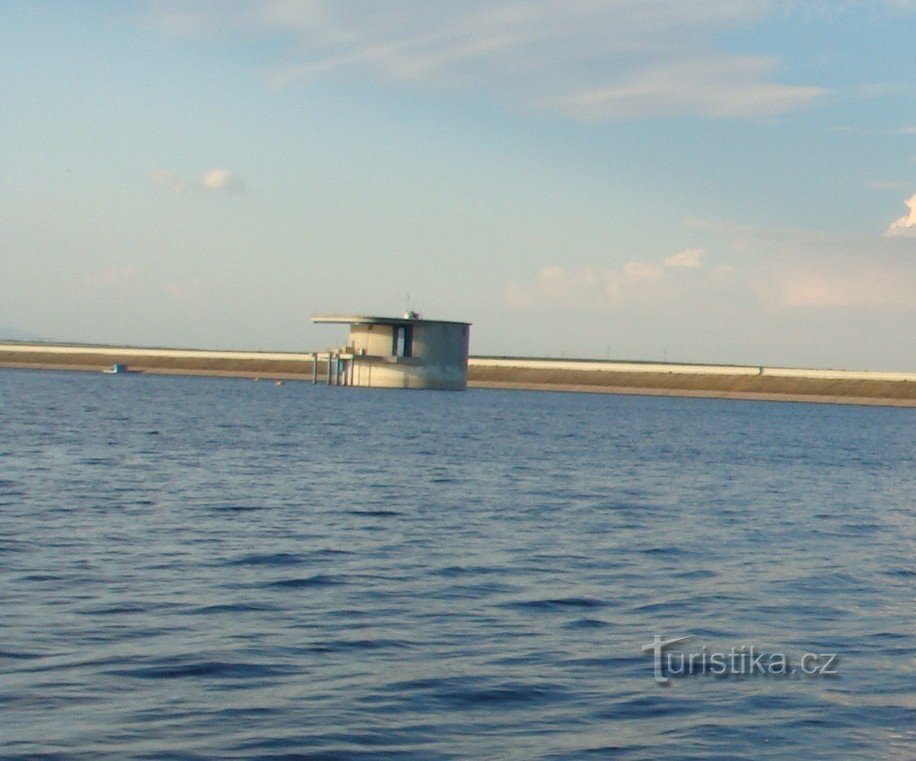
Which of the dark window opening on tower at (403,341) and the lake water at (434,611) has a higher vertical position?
the dark window opening on tower at (403,341)

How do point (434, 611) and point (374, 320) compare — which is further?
point (374, 320)

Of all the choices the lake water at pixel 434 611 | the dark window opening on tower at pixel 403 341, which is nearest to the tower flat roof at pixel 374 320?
the dark window opening on tower at pixel 403 341

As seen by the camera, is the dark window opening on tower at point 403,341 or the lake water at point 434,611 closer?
the lake water at point 434,611

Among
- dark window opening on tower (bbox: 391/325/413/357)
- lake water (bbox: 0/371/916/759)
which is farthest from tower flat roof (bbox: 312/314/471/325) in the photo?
lake water (bbox: 0/371/916/759)

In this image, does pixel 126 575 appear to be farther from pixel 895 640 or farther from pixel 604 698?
pixel 895 640

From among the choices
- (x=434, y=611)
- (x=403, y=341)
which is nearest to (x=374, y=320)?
(x=403, y=341)

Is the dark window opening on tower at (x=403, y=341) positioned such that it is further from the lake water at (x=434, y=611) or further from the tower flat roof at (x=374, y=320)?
the lake water at (x=434, y=611)

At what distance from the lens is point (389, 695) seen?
15820 millimetres

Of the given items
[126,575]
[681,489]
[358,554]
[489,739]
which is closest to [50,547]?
[126,575]

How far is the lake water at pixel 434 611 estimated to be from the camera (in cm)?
1456

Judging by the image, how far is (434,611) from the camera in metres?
21.2

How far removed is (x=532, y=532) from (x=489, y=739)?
58.1 ft

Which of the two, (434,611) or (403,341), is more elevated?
(403,341)

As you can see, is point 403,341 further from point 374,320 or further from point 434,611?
point 434,611
